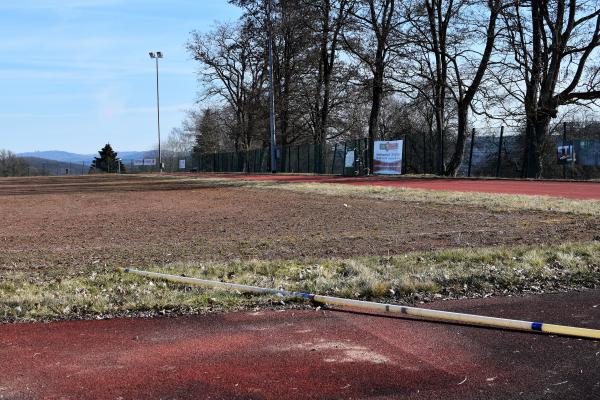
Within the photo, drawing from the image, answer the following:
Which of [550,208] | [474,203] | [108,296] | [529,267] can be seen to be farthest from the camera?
[474,203]

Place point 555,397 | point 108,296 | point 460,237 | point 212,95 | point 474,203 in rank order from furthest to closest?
1. point 212,95
2. point 474,203
3. point 460,237
4. point 108,296
5. point 555,397

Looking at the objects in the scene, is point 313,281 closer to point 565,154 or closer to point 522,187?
point 522,187

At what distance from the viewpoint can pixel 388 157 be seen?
36469 mm

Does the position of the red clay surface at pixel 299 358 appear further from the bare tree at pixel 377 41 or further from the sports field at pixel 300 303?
the bare tree at pixel 377 41

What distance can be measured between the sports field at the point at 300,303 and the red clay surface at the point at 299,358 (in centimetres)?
2

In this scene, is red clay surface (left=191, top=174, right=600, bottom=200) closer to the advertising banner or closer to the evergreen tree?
the advertising banner

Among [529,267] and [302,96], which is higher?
[302,96]

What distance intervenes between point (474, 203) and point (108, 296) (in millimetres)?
12038

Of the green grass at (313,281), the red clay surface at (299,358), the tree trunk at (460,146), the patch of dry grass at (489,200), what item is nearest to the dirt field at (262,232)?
the patch of dry grass at (489,200)

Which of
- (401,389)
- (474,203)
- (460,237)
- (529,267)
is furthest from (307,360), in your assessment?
(474,203)

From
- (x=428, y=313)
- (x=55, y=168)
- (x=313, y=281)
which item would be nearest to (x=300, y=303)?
(x=313, y=281)

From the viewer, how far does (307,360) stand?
436 centimetres

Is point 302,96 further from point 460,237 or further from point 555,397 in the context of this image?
point 555,397

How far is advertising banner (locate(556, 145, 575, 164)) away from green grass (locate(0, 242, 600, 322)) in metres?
23.4
